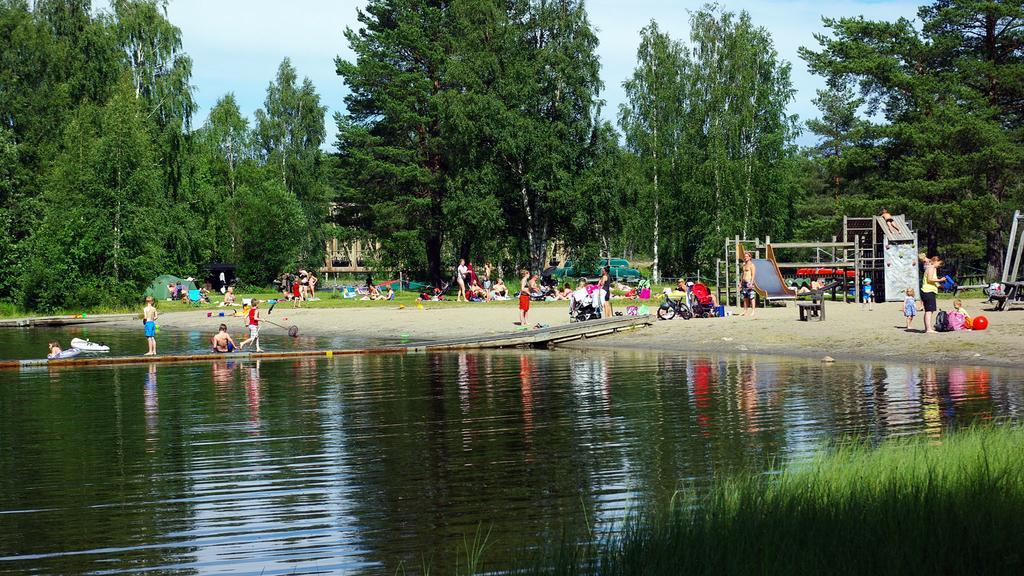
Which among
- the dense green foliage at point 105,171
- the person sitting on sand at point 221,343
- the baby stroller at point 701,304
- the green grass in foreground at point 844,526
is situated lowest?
the green grass in foreground at point 844,526

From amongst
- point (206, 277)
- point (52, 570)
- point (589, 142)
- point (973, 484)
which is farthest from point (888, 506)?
point (206, 277)

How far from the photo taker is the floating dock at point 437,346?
2744cm

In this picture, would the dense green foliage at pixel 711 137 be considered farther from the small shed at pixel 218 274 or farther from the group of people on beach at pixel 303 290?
the small shed at pixel 218 274

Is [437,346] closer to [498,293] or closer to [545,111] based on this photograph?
[498,293]

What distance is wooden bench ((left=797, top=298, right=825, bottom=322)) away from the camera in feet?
97.9

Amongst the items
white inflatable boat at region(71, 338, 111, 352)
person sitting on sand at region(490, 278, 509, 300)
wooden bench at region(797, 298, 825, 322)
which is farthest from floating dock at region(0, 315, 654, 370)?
person sitting on sand at region(490, 278, 509, 300)

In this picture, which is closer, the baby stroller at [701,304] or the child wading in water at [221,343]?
the child wading in water at [221,343]

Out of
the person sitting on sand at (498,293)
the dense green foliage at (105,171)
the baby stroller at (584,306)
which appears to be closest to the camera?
the baby stroller at (584,306)

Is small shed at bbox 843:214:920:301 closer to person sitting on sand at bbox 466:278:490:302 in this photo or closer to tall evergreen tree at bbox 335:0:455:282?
person sitting on sand at bbox 466:278:490:302

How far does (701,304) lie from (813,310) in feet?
14.2

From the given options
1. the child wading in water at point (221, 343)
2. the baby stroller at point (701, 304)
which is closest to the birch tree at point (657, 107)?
the baby stroller at point (701, 304)

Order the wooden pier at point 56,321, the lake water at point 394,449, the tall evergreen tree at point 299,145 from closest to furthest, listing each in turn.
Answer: the lake water at point 394,449 → the wooden pier at point 56,321 → the tall evergreen tree at point 299,145

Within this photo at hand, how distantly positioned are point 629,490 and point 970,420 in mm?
6174

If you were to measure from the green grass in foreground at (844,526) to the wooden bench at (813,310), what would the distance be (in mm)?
20267
